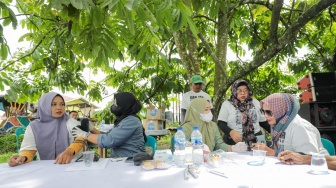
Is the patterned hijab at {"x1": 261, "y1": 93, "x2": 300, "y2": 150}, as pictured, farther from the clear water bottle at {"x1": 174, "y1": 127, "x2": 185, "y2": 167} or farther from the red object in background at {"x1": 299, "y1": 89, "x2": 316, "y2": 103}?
the red object in background at {"x1": 299, "y1": 89, "x2": 316, "y2": 103}

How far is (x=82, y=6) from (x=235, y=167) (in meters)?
1.31

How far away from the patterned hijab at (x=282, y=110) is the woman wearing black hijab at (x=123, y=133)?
45.9 inches

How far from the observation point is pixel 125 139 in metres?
2.37

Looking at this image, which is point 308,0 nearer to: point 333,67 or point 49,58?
point 333,67

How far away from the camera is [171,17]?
5.59 feet

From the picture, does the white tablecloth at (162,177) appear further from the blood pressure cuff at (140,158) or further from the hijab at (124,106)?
the hijab at (124,106)

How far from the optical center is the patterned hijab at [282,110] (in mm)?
2111

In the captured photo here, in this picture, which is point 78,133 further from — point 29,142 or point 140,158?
point 140,158

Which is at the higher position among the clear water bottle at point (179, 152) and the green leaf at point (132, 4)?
the green leaf at point (132, 4)

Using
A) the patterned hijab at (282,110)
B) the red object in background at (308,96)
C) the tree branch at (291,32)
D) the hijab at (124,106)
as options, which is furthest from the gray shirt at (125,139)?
the red object in background at (308,96)

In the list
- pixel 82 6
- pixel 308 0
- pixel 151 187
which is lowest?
pixel 151 187

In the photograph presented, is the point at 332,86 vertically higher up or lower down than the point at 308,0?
lower down

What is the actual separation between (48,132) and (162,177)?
139 cm

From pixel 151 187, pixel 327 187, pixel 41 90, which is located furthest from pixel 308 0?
pixel 41 90
